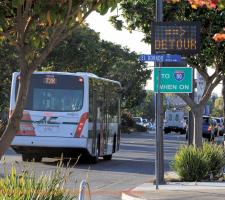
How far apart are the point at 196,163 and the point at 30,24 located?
10810 mm

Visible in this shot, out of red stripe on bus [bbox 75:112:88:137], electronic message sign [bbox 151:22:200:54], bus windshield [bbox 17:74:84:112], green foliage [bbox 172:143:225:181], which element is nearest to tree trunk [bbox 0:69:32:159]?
electronic message sign [bbox 151:22:200:54]

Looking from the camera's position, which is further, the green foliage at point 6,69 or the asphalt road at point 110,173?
the green foliage at point 6,69

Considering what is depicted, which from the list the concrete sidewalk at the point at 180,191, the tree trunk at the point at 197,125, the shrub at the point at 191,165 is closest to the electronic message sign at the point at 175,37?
the shrub at the point at 191,165

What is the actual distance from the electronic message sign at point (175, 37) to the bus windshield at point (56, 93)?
21.3ft

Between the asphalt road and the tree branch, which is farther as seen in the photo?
the tree branch

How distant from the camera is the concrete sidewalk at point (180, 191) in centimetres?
1345

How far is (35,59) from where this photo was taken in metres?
6.82

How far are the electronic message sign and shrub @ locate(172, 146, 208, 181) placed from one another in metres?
2.81

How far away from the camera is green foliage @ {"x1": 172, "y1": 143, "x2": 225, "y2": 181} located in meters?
16.9

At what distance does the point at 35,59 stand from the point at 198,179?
10.9 meters

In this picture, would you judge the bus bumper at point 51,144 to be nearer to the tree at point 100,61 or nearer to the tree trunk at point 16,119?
the tree trunk at point 16,119

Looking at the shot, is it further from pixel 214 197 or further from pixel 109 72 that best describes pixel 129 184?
pixel 109 72

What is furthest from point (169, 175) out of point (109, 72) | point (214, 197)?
point (109, 72)

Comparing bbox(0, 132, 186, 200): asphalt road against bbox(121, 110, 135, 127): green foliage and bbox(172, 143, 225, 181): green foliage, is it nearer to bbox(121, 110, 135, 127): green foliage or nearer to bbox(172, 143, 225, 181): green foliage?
bbox(172, 143, 225, 181): green foliage
